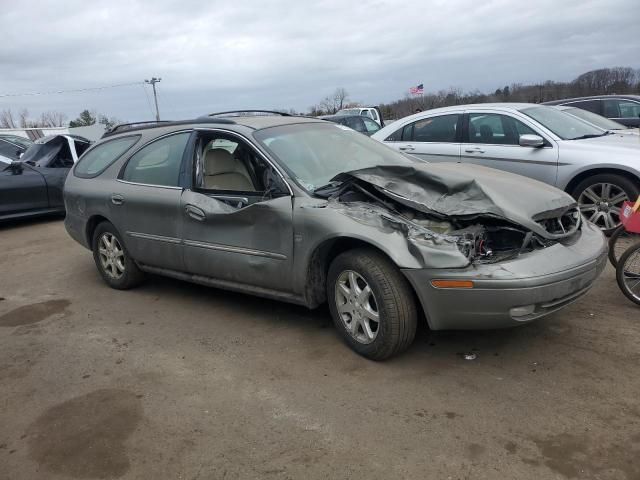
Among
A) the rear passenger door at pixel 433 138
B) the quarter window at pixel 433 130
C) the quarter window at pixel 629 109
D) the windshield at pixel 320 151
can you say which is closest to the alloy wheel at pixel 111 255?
the windshield at pixel 320 151

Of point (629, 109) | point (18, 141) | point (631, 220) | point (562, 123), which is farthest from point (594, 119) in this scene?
point (18, 141)

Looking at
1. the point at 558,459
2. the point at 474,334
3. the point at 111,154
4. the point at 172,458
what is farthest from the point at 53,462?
the point at 111,154

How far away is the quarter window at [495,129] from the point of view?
683 cm

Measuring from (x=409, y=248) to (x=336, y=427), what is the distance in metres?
1.14

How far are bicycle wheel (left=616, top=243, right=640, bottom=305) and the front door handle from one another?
11.1 feet

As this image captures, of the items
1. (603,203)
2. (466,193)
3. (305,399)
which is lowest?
(305,399)

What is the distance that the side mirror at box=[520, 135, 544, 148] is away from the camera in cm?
641

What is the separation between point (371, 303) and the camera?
142 inches

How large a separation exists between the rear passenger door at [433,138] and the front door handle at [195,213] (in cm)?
353

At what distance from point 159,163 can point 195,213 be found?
837 mm

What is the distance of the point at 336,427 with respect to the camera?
2971 mm

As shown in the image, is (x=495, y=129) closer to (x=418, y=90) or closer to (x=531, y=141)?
(x=531, y=141)

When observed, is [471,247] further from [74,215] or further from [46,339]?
[74,215]

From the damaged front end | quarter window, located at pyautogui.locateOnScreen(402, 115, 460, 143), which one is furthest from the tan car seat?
quarter window, located at pyautogui.locateOnScreen(402, 115, 460, 143)
